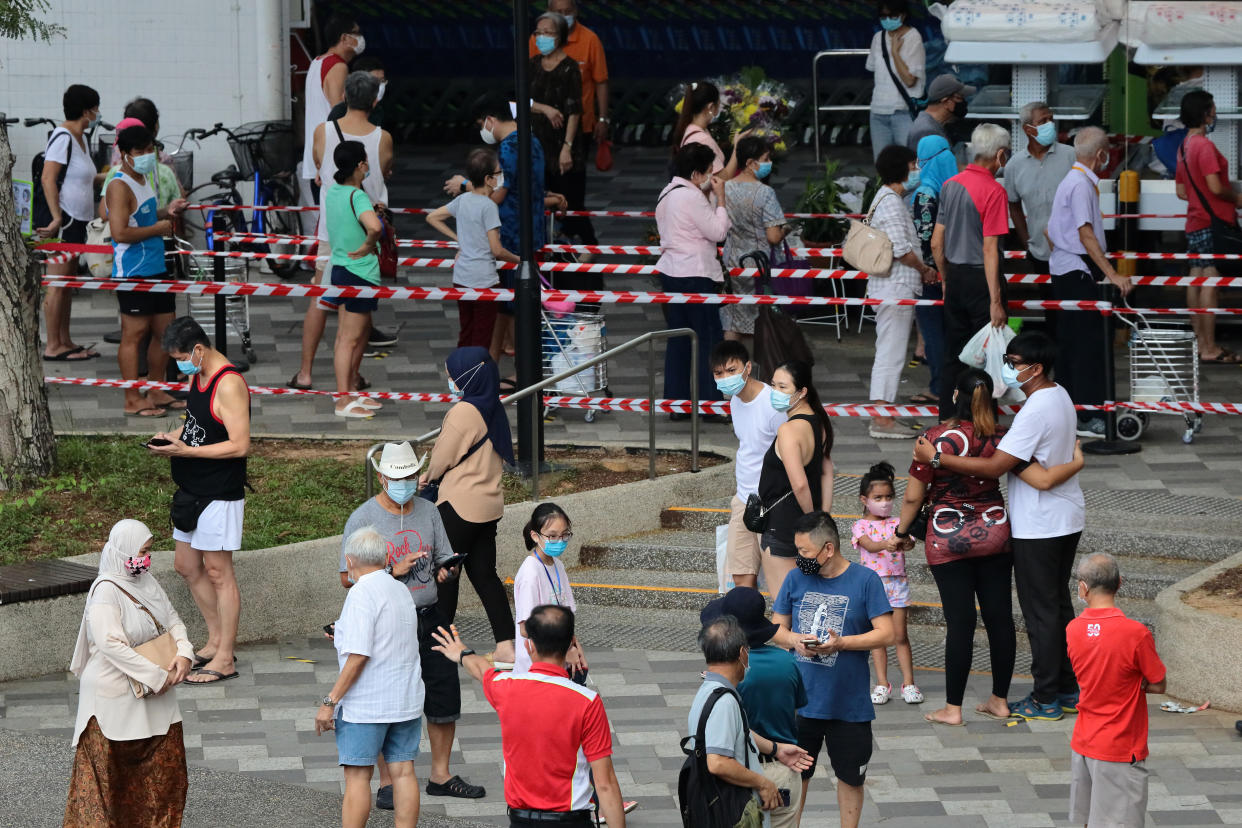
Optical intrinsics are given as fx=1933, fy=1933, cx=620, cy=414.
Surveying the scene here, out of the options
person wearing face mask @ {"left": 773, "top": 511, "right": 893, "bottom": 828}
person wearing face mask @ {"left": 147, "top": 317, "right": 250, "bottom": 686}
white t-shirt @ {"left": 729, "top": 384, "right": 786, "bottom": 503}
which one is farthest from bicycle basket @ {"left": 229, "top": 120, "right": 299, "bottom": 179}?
person wearing face mask @ {"left": 773, "top": 511, "right": 893, "bottom": 828}

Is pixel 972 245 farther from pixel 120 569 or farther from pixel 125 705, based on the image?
pixel 125 705

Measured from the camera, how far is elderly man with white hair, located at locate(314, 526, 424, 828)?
7.47 meters

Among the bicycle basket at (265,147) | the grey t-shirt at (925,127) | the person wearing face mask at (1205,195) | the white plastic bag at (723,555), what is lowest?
the white plastic bag at (723,555)

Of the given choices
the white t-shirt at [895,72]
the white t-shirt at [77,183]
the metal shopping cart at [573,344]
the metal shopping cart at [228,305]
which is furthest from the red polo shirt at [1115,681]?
the white t-shirt at [77,183]

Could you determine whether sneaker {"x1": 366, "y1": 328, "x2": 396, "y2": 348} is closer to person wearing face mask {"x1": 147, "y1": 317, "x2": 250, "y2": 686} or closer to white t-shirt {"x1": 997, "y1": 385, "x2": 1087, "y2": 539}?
person wearing face mask {"x1": 147, "y1": 317, "x2": 250, "y2": 686}

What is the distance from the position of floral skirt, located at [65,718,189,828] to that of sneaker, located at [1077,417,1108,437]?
7057mm

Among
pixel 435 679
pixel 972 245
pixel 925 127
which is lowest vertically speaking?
pixel 435 679

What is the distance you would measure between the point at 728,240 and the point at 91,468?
14.4 ft

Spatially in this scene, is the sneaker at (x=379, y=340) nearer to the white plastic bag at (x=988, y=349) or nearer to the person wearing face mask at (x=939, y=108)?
the person wearing face mask at (x=939, y=108)

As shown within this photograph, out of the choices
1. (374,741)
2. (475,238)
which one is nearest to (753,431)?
(374,741)

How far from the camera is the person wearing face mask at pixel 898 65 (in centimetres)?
1639

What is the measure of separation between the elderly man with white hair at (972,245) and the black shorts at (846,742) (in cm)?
436

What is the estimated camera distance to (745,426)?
9492mm

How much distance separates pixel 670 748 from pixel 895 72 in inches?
350
